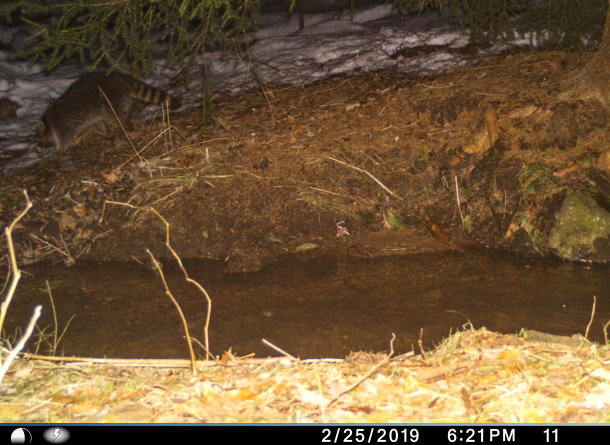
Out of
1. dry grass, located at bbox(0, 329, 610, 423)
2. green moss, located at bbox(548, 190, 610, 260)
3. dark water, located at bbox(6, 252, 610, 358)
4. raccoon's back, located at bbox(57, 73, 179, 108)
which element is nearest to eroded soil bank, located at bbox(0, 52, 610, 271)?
green moss, located at bbox(548, 190, 610, 260)

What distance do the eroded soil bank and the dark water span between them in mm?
285

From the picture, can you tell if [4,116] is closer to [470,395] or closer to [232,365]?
[232,365]

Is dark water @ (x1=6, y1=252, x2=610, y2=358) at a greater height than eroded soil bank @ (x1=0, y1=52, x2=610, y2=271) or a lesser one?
lesser

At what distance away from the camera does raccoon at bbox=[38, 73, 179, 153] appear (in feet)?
22.9

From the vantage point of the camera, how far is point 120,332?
4066mm

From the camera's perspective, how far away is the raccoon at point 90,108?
699cm

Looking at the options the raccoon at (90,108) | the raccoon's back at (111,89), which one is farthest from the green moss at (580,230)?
the raccoon at (90,108)

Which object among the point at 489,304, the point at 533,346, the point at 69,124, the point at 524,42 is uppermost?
the point at 524,42

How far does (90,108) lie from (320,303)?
463 centimetres

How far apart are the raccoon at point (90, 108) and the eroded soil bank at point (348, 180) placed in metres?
0.51

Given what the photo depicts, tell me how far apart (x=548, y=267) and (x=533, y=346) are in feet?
6.81

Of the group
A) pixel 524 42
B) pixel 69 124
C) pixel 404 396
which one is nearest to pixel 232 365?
pixel 404 396

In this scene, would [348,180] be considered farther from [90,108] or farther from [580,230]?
[90,108]

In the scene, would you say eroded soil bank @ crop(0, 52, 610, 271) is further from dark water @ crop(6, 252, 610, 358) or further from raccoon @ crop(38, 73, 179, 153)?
raccoon @ crop(38, 73, 179, 153)
